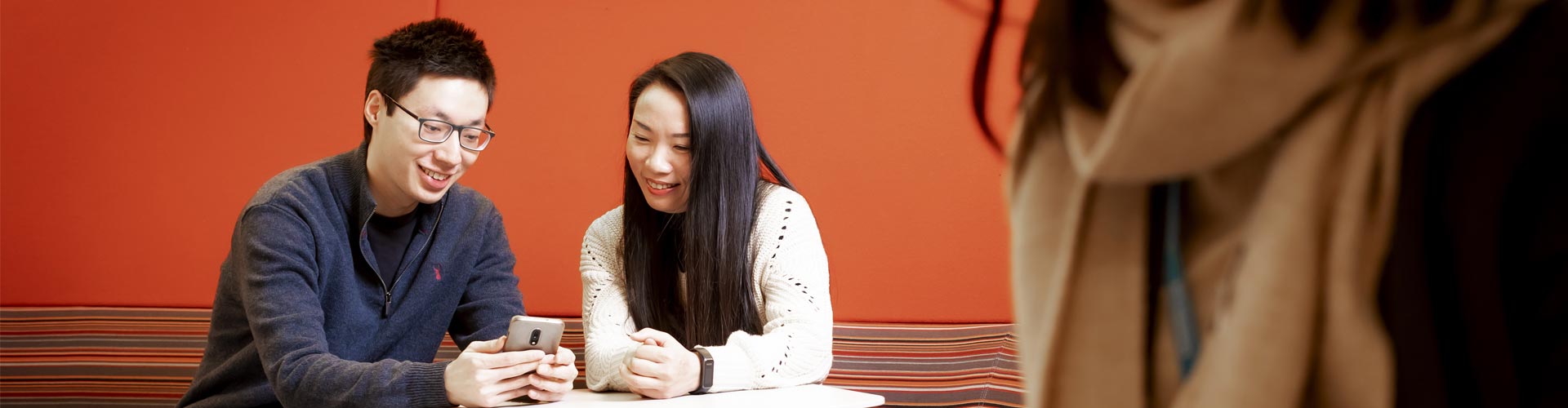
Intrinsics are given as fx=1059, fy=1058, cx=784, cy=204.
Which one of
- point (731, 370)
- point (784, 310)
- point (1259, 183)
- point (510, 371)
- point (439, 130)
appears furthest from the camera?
point (439, 130)

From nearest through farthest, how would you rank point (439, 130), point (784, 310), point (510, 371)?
point (510, 371)
point (784, 310)
point (439, 130)

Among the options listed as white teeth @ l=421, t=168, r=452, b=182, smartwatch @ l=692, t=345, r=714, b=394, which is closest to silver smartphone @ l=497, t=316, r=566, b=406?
smartwatch @ l=692, t=345, r=714, b=394

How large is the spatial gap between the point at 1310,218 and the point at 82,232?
3163mm

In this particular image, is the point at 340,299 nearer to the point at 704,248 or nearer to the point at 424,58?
the point at 424,58

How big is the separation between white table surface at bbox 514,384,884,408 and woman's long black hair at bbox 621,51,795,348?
0.24 m

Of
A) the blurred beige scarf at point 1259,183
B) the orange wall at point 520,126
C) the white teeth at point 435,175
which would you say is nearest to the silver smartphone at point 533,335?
the white teeth at point 435,175

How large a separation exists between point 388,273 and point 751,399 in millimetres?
819

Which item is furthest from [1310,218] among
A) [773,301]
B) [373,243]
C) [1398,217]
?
[373,243]

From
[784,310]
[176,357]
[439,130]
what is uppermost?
[439,130]

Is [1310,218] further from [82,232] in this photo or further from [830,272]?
[82,232]

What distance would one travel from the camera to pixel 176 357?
8.63 ft

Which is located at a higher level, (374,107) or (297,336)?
(374,107)

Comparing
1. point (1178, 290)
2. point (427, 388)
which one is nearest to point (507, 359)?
point (427, 388)

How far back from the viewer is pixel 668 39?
2.67 metres
